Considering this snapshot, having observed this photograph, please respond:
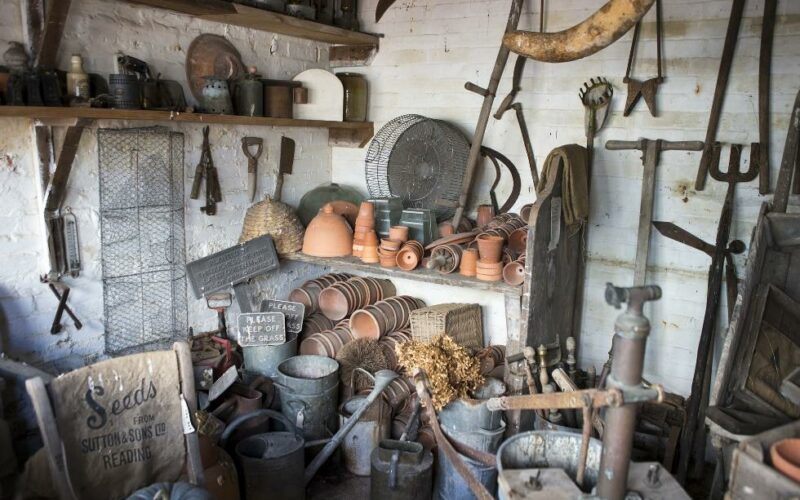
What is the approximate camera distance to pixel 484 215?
3.78 m

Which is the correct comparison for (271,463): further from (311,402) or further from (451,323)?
(451,323)

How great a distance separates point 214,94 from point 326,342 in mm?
1499

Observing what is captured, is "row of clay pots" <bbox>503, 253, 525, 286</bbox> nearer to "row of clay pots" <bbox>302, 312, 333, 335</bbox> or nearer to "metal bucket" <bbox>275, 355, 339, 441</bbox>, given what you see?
"metal bucket" <bbox>275, 355, 339, 441</bbox>

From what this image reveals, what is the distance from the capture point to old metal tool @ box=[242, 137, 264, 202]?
376 cm

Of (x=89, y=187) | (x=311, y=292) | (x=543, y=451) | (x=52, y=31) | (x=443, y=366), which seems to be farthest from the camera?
(x=311, y=292)

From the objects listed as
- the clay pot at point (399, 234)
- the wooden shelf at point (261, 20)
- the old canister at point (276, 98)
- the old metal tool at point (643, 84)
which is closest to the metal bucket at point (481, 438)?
the clay pot at point (399, 234)

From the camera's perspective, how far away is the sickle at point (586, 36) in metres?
2.25

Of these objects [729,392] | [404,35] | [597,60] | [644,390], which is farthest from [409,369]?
[404,35]

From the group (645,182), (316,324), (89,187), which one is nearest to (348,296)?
(316,324)

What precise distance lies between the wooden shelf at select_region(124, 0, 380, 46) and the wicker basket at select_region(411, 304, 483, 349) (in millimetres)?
1789

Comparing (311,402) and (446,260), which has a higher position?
(446,260)

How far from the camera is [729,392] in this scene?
7.91 ft

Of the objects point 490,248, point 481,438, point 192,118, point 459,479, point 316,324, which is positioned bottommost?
point 459,479

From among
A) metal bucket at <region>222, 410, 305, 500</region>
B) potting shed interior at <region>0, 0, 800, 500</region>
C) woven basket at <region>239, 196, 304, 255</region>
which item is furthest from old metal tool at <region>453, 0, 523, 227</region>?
metal bucket at <region>222, 410, 305, 500</region>
